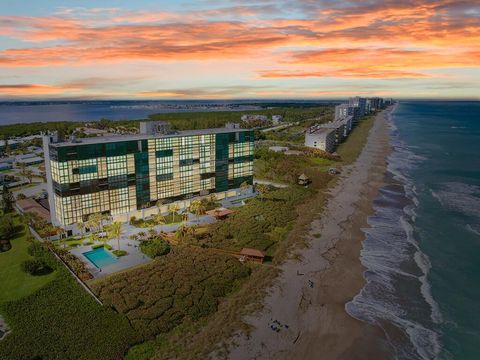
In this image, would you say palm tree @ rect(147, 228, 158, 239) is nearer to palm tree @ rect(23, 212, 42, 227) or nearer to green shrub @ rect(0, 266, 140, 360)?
green shrub @ rect(0, 266, 140, 360)

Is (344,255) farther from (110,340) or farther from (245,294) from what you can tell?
(110,340)

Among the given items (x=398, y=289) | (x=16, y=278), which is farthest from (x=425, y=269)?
(x=16, y=278)

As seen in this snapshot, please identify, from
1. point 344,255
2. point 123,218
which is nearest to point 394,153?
point 344,255

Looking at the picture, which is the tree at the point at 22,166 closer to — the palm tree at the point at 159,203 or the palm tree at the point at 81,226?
the palm tree at the point at 81,226

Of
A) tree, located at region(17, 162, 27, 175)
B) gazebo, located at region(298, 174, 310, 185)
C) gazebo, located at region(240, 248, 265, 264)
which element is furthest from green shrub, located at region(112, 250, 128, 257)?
tree, located at region(17, 162, 27, 175)

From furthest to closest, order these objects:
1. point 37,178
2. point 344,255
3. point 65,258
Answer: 1. point 37,178
2. point 344,255
3. point 65,258

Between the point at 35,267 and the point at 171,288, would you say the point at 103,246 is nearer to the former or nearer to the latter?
the point at 35,267

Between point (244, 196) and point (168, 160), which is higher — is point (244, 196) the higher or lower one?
the lower one
